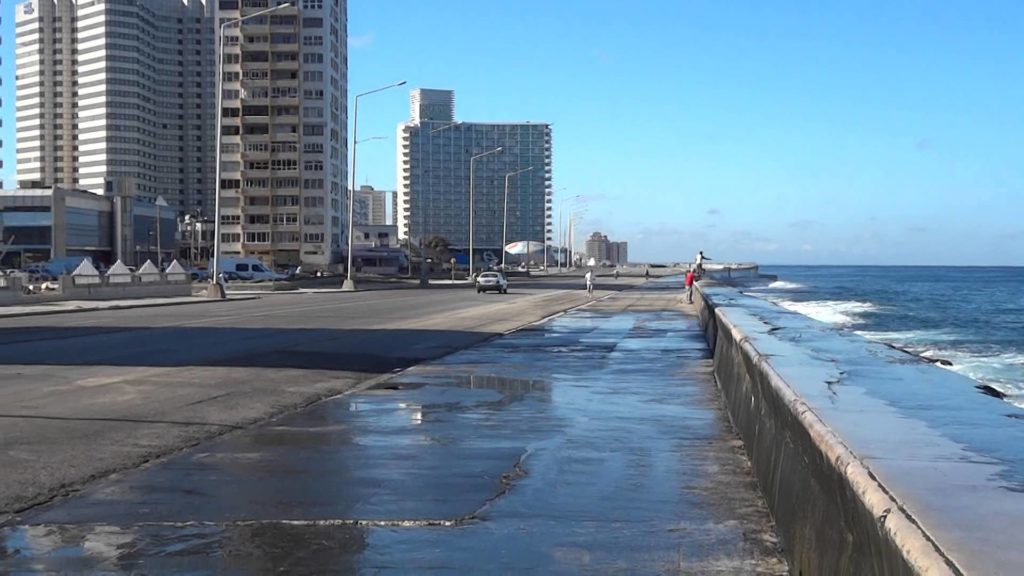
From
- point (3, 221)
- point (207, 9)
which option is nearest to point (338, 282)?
point (3, 221)

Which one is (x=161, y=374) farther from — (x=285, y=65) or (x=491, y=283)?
(x=285, y=65)

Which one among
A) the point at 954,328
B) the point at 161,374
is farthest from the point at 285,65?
the point at 161,374

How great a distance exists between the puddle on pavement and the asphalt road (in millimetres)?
745

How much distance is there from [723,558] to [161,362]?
14.2 m

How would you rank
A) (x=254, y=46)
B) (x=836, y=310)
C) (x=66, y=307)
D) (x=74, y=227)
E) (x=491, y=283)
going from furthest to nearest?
1. (x=254, y=46)
2. (x=74, y=227)
3. (x=491, y=283)
4. (x=836, y=310)
5. (x=66, y=307)

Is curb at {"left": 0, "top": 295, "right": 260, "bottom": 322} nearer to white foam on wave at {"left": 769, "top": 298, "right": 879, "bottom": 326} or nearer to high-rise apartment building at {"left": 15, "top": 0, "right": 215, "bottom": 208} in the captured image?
white foam on wave at {"left": 769, "top": 298, "right": 879, "bottom": 326}

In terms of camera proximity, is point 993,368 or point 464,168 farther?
point 464,168

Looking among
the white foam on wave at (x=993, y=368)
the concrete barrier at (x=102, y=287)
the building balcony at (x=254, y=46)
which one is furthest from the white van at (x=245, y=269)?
the white foam on wave at (x=993, y=368)

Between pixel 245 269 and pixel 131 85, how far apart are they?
11031 cm

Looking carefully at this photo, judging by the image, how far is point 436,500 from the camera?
748 centimetres

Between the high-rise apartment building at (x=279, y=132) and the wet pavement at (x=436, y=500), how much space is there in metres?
117

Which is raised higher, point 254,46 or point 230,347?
point 254,46

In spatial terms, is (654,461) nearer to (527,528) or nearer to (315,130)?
(527,528)

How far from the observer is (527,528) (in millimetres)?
6691
